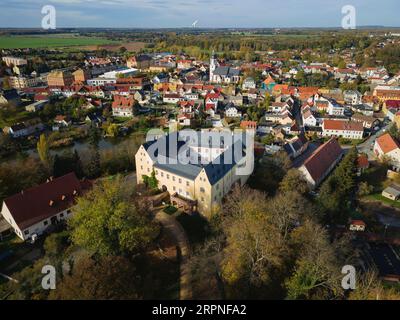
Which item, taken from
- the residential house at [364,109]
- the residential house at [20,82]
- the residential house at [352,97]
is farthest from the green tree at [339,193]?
the residential house at [20,82]

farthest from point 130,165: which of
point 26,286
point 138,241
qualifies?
point 26,286

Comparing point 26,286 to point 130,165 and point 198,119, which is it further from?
point 198,119

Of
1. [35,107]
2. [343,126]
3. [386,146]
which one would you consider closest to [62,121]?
[35,107]

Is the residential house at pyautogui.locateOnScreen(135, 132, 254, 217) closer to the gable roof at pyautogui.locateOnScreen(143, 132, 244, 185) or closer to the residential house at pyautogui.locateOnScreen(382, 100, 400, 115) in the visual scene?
the gable roof at pyautogui.locateOnScreen(143, 132, 244, 185)

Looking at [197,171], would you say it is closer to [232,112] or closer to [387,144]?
[387,144]

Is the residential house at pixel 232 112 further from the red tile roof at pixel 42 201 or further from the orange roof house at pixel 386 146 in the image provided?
the red tile roof at pixel 42 201

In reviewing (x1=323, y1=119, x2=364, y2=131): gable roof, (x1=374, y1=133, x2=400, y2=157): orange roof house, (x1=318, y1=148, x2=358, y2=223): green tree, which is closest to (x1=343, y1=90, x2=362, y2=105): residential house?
(x1=323, y1=119, x2=364, y2=131): gable roof
